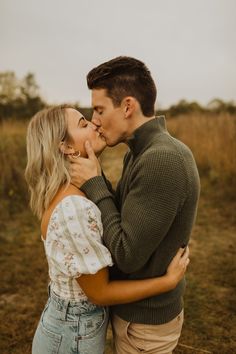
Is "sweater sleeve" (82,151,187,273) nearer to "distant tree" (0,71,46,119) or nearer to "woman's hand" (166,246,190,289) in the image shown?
"woman's hand" (166,246,190,289)

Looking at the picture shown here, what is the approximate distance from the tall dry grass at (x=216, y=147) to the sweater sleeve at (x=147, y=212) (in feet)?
19.8

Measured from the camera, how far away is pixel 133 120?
2.12 meters

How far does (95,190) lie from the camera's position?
184 centimetres

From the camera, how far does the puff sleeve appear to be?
1.66m

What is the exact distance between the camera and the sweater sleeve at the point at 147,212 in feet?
5.43

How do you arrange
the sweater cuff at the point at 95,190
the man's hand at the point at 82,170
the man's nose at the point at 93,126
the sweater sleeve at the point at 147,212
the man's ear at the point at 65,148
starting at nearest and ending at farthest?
the sweater sleeve at the point at 147,212
the sweater cuff at the point at 95,190
the man's hand at the point at 82,170
the man's ear at the point at 65,148
the man's nose at the point at 93,126

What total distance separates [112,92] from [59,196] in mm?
710

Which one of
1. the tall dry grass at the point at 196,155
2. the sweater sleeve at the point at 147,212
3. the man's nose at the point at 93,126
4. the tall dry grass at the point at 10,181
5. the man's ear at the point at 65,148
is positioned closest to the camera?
the sweater sleeve at the point at 147,212

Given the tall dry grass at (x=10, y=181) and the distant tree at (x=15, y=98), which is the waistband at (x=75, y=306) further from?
the distant tree at (x=15, y=98)

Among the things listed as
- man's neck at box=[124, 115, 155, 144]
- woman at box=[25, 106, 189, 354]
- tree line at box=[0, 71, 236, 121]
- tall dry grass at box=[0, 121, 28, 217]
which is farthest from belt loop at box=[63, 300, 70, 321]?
tree line at box=[0, 71, 236, 121]

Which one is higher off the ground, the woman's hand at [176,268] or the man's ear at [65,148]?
the man's ear at [65,148]

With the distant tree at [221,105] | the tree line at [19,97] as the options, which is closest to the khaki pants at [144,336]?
the tree line at [19,97]


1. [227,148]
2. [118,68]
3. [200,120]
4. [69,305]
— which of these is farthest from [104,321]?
[200,120]

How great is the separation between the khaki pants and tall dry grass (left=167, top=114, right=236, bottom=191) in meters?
5.77
